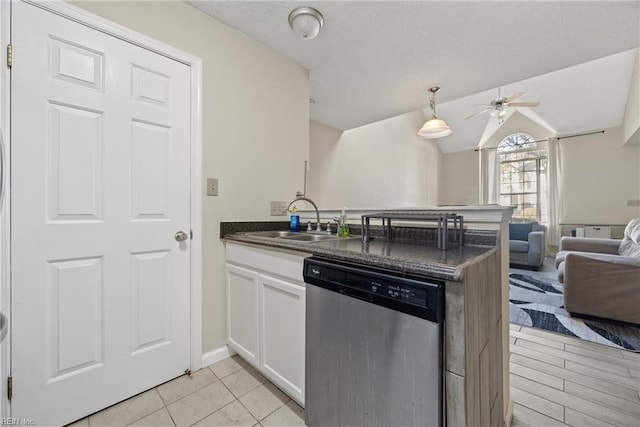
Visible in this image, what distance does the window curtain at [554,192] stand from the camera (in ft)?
18.0

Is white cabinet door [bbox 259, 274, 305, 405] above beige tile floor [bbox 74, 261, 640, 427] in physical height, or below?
above

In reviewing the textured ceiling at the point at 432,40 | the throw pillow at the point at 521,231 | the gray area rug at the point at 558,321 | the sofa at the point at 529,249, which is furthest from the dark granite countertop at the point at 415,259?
the throw pillow at the point at 521,231

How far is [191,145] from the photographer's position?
1680 millimetres

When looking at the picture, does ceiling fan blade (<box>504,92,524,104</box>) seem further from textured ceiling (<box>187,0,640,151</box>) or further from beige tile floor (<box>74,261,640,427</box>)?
beige tile floor (<box>74,261,640,427</box>)

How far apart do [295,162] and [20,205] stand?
1695 mm

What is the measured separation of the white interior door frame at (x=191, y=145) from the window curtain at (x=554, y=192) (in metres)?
6.90

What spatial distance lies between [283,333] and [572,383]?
5.82 feet

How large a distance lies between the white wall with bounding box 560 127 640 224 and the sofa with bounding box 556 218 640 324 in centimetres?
349

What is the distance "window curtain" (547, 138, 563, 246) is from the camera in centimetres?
548

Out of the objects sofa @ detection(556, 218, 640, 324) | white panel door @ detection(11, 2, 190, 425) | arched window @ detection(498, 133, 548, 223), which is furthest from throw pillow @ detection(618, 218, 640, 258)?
white panel door @ detection(11, 2, 190, 425)

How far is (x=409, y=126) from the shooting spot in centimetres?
593

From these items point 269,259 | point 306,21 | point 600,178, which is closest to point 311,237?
point 269,259

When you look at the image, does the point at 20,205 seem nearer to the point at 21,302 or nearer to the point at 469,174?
the point at 21,302

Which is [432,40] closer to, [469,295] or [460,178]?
[469,295]
